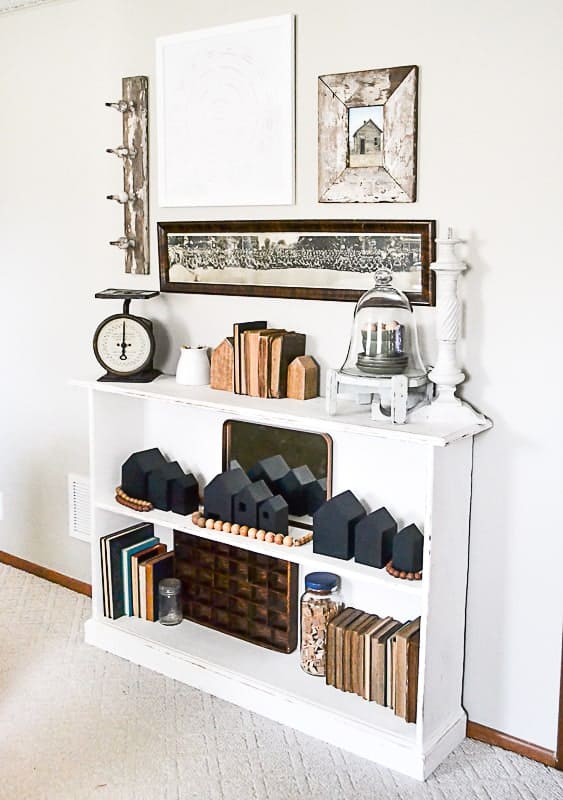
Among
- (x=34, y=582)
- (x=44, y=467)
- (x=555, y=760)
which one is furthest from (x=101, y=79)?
(x=555, y=760)

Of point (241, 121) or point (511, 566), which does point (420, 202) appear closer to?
point (241, 121)

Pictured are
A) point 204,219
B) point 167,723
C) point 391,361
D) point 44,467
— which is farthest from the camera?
point 44,467

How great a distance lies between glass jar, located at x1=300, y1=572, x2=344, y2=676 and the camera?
9.02 feet

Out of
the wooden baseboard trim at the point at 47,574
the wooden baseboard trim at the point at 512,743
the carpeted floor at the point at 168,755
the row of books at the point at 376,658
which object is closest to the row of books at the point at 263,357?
the row of books at the point at 376,658

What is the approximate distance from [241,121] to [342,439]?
103 centimetres

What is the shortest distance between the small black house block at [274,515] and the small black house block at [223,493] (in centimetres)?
12

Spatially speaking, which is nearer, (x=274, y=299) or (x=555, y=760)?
(x=555, y=760)

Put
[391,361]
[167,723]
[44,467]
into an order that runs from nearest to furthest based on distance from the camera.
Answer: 1. [391,361]
2. [167,723]
3. [44,467]

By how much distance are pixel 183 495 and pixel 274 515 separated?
0.40m

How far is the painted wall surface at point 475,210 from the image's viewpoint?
231 centimetres

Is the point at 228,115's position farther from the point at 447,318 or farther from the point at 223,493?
the point at 223,493

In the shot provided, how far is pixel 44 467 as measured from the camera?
362 cm

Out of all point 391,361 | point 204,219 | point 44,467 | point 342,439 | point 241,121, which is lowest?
point 44,467

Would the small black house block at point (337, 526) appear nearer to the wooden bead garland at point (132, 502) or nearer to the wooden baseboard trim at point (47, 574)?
the wooden bead garland at point (132, 502)
